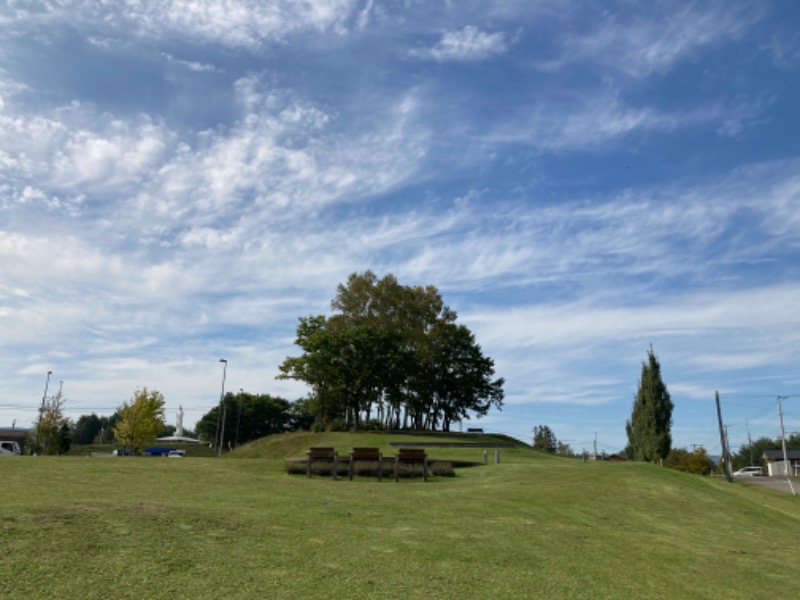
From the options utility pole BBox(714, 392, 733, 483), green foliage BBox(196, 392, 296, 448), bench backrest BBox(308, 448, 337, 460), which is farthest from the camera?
green foliage BBox(196, 392, 296, 448)

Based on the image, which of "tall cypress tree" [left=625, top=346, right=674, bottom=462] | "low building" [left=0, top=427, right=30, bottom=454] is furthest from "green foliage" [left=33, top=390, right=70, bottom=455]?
"tall cypress tree" [left=625, top=346, right=674, bottom=462]

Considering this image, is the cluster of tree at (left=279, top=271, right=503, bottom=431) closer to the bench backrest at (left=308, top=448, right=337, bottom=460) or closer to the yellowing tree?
the yellowing tree

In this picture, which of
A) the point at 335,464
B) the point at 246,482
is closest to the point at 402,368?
the point at 335,464

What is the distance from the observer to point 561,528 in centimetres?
1318

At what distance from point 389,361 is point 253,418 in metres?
53.4

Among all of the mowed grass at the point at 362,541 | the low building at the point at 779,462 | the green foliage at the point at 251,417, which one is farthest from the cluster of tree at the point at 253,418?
the mowed grass at the point at 362,541

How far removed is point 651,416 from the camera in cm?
6356

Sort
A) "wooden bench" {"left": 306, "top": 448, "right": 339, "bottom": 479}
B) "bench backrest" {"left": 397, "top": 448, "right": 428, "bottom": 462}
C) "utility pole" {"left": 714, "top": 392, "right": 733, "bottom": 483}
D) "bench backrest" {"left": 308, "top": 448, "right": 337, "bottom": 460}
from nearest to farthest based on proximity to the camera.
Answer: "wooden bench" {"left": 306, "top": 448, "right": 339, "bottom": 479} → "bench backrest" {"left": 308, "top": 448, "right": 337, "bottom": 460} → "bench backrest" {"left": 397, "top": 448, "right": 428, "bottom": 462} → "utility pole" {"left": 714, "top": 392, "right": 733, "bottom": 483}

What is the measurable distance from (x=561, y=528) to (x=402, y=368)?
165ft

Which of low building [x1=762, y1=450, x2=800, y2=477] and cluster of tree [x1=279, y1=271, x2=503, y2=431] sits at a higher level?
cluster of tree [x1=279, y1=271, x2=503, y2=431]

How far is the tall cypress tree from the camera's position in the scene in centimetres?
6322

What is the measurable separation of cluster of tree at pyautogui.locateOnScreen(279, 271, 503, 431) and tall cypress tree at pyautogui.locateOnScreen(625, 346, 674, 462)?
18.4 metres

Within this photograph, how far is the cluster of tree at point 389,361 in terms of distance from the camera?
61.3m

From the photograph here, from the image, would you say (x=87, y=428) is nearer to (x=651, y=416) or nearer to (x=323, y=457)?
(x=651, y=416)
